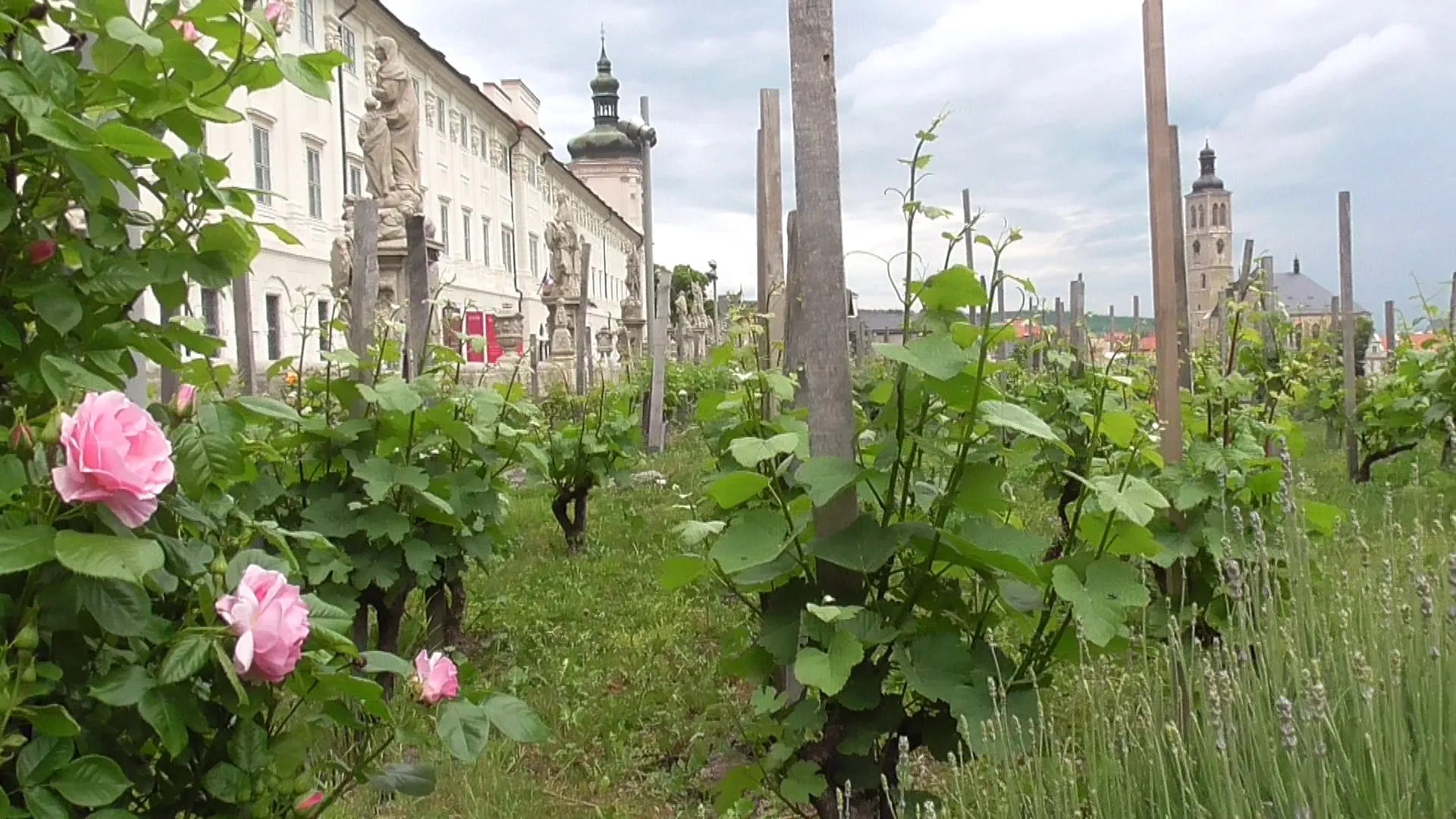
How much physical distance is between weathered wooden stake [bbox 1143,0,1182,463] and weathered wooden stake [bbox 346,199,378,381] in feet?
8.21

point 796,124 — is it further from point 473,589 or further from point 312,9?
point 312,9

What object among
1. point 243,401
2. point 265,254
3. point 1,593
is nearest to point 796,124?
point 243,401

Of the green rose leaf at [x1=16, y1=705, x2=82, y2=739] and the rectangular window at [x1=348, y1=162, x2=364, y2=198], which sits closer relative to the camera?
the green rose leaf at [x1=16, y1=705, x2=82, y2=739]

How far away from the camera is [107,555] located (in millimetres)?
977

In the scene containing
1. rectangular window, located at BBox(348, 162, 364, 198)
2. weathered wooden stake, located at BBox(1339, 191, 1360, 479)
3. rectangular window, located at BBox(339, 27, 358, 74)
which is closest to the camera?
weathered wooden stake, located at BBox(1339, 191, 1360, 479)

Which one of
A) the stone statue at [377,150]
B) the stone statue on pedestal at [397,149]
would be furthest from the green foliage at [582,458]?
the stone statue at [377,150]

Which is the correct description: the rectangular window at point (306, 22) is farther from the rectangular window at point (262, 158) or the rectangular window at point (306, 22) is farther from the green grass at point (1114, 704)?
the green grass at point (1114, 704)

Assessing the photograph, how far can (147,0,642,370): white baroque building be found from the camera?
20734 mm

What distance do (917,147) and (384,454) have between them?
2.08 metres

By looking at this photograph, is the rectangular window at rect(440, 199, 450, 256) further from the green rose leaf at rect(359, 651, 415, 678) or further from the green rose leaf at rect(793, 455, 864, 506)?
the green rose leaf at rect(359, 651, 415, 678)

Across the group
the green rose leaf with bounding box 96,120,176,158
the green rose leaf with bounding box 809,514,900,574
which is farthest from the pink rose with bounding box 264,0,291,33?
the green rose leaf with bounding box 809,514,900,574

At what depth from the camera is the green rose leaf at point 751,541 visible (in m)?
1.98

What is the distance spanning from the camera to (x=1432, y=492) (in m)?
6.28

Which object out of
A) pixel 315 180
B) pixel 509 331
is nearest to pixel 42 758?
pixel 509 331
